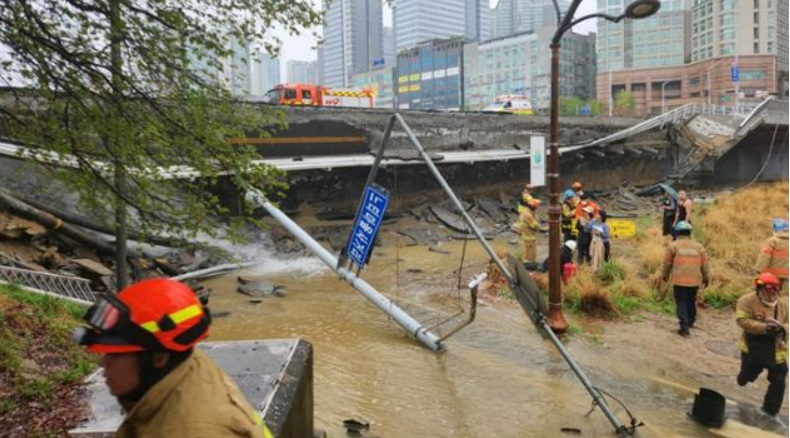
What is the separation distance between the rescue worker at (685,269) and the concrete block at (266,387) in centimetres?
632

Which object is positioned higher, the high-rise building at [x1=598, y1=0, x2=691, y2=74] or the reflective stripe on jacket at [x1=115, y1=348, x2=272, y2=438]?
the high-rise building at [x1=598, y1=0, x2=691, y2=74]

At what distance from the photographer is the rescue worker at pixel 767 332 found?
6.05 m

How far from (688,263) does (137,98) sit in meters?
7.55

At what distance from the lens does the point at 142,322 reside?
1591 millimetres

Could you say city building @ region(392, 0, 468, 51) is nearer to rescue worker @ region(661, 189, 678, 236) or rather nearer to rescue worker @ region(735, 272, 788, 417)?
rescue worker @ region(661, 189, 678, 236)

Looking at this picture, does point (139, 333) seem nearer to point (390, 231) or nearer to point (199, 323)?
point (199, 323)

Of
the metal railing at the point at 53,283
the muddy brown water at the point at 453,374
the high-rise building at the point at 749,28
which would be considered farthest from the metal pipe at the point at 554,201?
the high-rise building at the point at 749,28

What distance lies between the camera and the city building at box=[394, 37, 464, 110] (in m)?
87.1

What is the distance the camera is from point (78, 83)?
4.91 meters

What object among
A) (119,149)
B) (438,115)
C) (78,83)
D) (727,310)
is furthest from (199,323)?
(438,115)

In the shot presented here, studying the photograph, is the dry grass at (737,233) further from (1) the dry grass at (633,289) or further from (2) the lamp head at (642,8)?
(2) the lamp head at (642,8)

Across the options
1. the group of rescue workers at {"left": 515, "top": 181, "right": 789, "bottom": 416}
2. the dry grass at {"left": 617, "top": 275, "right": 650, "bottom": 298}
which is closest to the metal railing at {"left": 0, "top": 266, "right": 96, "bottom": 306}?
the group of rescue workers at {"left": 515, "top": 181, "right": 789, "bottom": 416}

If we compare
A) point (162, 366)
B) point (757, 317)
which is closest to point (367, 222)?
point (757, 317)

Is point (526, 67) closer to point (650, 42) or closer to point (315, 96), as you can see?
point (650, 42)
